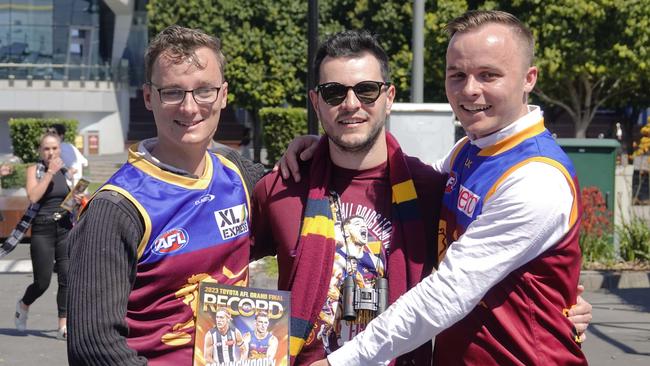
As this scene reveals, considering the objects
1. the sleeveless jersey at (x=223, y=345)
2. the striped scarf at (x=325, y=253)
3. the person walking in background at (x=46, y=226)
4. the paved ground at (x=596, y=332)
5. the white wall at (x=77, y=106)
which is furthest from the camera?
the white wall at (x=77, y=106)

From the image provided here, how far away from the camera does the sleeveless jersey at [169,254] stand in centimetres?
300

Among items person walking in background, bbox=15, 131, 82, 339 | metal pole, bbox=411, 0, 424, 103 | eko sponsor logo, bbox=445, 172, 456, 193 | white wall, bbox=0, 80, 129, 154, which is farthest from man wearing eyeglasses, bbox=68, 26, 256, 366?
white wall, bbox=0, 80, 129, 154

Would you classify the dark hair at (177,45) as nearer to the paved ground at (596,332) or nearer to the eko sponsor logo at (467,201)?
the eko sponsor logo at (467,201)

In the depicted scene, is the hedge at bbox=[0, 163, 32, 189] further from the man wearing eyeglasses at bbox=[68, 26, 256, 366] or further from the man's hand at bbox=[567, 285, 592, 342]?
the man's hand at bbox=[567, 285, 592, 342]

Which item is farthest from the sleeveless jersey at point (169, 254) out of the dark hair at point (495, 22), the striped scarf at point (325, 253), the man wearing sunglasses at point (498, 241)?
the dark hair at point (495, 22)

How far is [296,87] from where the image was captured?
29.8 meters

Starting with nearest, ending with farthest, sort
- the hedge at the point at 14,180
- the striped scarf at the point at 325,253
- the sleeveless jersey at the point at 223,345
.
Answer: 1. the sleeveless jersey at the point at 223,345
2. the striped scarf at the point at 325,253
3. the hedge at the point at 14,180

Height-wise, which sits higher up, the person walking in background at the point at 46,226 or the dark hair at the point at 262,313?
the dark hair at the point at 262,313

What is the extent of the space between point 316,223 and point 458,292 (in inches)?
25.8

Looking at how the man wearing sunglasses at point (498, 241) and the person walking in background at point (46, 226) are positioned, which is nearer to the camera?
the man wearing sunglasses at point (498, 241)

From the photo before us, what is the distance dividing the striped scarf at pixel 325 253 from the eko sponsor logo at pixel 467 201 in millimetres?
244

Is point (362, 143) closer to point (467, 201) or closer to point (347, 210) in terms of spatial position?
point (347, 210)

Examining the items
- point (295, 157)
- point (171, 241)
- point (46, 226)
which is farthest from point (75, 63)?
point (171, 241)

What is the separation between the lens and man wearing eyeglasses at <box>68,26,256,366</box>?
286 cm
